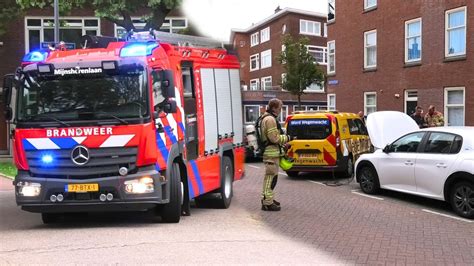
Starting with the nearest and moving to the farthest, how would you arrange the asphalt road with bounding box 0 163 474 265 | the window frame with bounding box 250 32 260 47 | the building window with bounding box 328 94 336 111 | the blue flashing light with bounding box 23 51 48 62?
the asphalt road with bounding box 0 163 474 265 < the blue flashing light with bounding box 23 51 48 62 < the building window with bounding box 328 94 336 111 < the window frame with bounding box 250 32 260 47

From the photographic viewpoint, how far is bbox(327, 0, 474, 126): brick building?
72.4ft

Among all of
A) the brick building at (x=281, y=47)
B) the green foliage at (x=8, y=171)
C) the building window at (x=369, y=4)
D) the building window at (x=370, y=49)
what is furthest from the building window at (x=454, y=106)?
the brick building at (x=281, y=47)

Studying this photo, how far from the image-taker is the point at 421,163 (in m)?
10.3

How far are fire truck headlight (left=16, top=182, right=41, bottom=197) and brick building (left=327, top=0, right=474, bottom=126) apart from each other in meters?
18.5

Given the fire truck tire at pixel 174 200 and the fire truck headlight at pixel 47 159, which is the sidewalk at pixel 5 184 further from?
the fire truck tire at pixel 174 200

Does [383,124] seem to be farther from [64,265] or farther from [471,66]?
[471,66]

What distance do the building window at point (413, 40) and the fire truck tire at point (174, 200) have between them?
19.2 meters

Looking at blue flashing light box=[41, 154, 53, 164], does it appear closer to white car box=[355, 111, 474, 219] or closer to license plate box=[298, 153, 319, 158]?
white car box=[355, 111, 474, 219]

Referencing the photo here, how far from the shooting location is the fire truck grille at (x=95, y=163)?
719cm

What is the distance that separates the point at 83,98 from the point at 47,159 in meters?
0.95

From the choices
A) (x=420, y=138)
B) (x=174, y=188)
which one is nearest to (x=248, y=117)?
(x=420, y=138)

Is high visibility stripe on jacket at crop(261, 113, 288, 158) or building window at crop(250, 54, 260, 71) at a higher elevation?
building window at crop(250, 54, 260, 71)

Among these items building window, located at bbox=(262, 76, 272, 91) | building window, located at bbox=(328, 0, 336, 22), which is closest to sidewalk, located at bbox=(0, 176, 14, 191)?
building window, located at bbox=(328, 0, 336, 22)

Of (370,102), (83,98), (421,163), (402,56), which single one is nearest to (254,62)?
(370,102)
